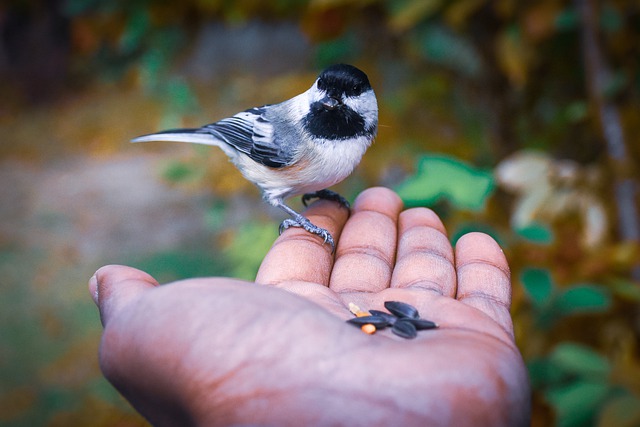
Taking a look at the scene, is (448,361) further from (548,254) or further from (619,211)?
(619,211)

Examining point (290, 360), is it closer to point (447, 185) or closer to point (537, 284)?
point (447, 185)

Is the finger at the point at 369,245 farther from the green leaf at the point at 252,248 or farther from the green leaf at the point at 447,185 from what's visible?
the green leaf at the point at 252,248

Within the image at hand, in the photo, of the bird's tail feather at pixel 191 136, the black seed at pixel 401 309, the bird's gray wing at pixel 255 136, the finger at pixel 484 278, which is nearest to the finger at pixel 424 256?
the finger at pixel 484 278

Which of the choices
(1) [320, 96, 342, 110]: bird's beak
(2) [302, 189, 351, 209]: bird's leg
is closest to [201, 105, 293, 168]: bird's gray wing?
(1) [320, 96, 342, 110]: bird's beak

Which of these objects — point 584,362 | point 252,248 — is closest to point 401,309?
point 584,362

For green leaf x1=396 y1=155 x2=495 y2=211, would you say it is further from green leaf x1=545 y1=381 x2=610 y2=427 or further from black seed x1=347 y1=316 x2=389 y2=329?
green leaf x1=545 y1=381 x2=610 y2=427

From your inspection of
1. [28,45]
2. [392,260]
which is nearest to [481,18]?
[392,260]
